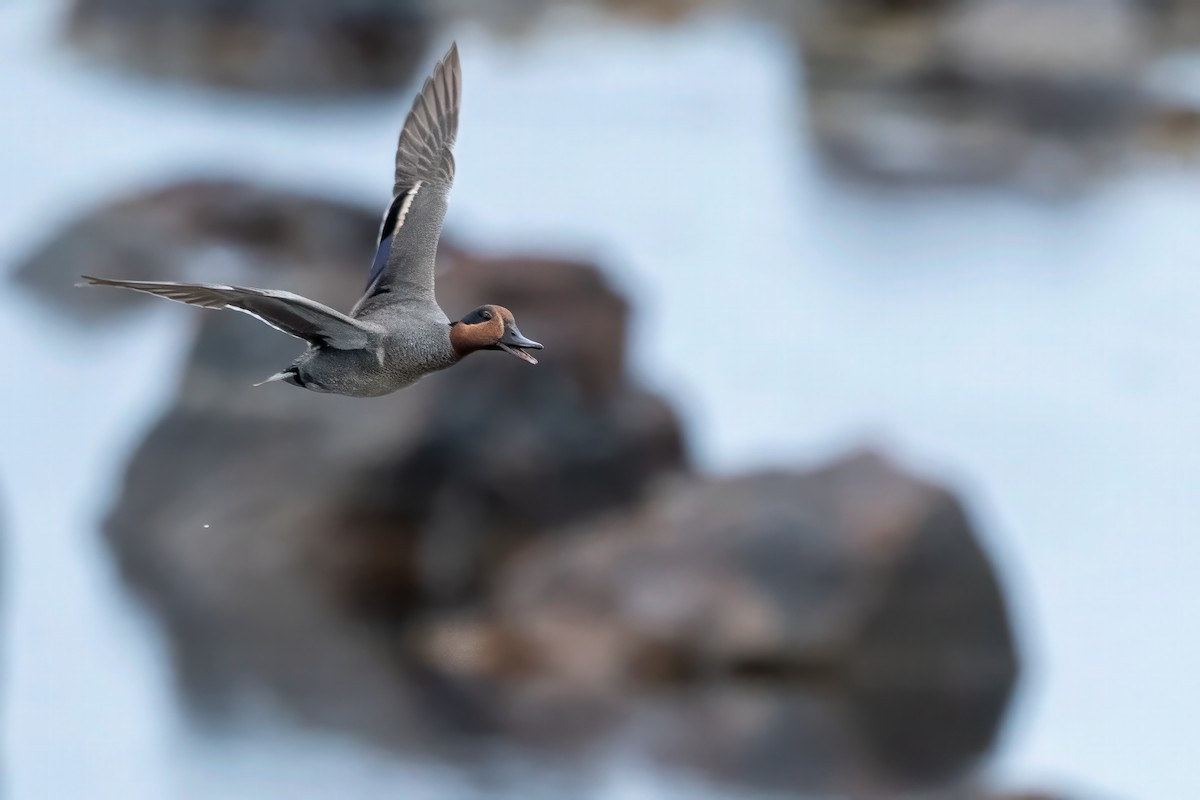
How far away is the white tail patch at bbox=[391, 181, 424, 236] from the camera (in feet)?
28.5

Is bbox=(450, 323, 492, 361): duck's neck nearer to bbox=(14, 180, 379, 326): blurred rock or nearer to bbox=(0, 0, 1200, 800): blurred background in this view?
bbox=(0, 0, 1200, 800): blurred background

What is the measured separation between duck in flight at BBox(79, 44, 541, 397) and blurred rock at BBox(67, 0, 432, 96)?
4590 cm

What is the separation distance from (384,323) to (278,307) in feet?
1.46

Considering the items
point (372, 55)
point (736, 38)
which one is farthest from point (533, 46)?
point (736, 38)

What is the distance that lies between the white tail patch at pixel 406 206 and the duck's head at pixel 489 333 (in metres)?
1.36

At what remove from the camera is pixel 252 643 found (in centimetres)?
3219

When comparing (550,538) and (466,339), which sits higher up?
(550,538)

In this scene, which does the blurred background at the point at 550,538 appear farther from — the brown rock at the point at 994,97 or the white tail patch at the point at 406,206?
the white tail patch at the point at 406,206

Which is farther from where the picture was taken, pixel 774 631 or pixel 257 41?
pixel 257 41

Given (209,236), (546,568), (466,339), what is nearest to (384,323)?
(466,339)

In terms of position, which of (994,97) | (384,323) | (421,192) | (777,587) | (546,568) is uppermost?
(994,97)

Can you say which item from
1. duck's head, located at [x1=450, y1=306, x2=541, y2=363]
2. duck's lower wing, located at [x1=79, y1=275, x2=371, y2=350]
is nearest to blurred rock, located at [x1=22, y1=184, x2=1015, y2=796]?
duck's lower wing, located at [x1=79, y1=275, x2=371, y2=350]

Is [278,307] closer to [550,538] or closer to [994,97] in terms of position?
[550,538]

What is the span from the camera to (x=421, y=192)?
8.95m
